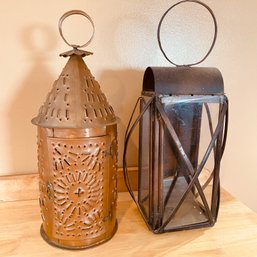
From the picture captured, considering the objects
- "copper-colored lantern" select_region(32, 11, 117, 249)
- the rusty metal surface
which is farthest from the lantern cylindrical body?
the rusty metal surface

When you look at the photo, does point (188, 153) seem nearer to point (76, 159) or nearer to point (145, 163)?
point (145, 163)

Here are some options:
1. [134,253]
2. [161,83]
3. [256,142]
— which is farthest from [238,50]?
[134,253]

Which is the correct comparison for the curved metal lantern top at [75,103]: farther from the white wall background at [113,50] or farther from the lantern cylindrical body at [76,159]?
the white wall background at [113,50]

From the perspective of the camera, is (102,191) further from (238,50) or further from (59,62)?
(238,50)

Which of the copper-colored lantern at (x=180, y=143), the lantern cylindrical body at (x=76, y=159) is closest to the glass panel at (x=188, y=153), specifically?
the copper-colored lantern at (x=180, y=143)

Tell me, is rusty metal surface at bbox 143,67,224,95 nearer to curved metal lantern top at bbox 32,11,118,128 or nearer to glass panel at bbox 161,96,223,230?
glass panel at bbox 161,96,223,230

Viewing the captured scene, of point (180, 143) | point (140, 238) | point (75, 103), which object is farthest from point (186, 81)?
point (140, 238)

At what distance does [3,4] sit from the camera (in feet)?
2.33

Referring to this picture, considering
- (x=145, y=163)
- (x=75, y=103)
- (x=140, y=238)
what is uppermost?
→ (x=75, y=103)

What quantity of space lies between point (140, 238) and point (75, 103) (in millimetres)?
361

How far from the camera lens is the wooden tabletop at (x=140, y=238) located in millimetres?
595

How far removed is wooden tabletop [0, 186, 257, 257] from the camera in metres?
0.60

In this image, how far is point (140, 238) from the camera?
0.64 metres

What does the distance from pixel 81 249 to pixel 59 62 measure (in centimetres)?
51
